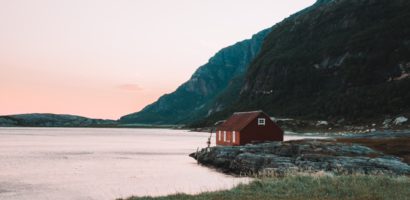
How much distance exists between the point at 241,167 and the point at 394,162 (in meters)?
19.5

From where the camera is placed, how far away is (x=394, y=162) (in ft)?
172

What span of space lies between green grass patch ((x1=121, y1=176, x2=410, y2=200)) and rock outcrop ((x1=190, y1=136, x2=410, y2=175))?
14.2 m

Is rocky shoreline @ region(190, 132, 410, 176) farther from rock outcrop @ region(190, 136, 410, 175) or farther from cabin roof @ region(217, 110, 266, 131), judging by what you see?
cabin roof @ region(217, 110, 266, 131)

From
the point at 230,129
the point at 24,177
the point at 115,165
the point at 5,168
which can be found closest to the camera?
the point at 24,177

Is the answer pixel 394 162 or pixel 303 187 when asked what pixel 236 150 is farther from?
pixel 303 187

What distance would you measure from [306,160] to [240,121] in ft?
100

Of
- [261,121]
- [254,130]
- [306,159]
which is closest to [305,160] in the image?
[306,159]

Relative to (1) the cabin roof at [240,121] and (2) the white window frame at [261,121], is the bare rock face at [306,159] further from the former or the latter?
(2) the white window frame at [261,121]

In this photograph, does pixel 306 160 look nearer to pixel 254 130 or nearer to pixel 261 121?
pixel 254 130

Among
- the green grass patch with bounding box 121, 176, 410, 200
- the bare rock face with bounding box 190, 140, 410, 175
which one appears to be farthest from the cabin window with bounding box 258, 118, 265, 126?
the green grass patch with bounding box 121, 176, 410, 200

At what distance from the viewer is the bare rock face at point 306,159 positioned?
168ft

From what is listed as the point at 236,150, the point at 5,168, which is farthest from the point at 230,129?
the point at 5,168

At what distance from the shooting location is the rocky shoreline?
51125mm

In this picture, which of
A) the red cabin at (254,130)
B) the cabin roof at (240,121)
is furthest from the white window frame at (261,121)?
the cabin roof at (240,121)
